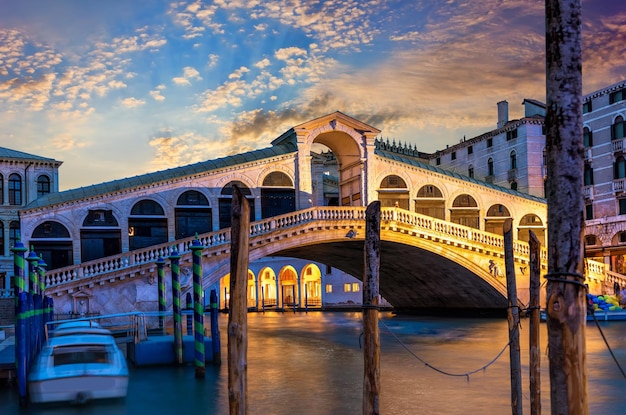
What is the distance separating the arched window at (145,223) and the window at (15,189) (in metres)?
11.5

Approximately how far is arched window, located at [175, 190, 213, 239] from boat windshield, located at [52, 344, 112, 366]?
20540 mm

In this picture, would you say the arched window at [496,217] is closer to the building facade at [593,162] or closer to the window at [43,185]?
the building facade at [593,162]

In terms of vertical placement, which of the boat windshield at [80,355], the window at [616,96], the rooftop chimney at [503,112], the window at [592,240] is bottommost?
the boat windshield at [80,355]

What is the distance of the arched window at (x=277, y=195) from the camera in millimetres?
35594

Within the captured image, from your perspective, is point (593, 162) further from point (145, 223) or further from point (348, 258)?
point (145, 223)

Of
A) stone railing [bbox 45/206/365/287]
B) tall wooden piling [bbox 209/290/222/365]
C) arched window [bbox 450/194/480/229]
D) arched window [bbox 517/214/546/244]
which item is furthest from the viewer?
arched window [bbox 517/214/546/244]

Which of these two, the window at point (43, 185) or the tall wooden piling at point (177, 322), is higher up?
the window at point (43, 185)

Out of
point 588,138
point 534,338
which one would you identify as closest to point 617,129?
point 588,138

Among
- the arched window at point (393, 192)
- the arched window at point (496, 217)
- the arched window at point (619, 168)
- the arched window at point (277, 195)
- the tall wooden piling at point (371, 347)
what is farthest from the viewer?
the arched window at point (619, 168)

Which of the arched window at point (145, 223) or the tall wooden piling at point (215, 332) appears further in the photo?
the arched window at point (145, 223)

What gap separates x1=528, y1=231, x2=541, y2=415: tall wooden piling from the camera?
1034 cm

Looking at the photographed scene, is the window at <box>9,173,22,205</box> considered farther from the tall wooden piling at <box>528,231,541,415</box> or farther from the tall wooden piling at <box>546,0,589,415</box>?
the tall wooden piling at <box>546,0,589,415</box>

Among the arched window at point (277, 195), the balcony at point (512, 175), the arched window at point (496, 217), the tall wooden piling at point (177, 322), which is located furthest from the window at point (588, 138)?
the tall wooden piling at point (177, 322)

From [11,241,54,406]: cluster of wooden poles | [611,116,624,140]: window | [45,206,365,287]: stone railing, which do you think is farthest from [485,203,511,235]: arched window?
[11,241,54,406]: cluster of wooden poles
